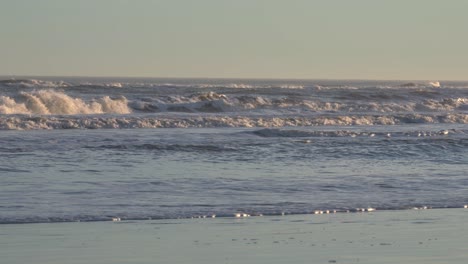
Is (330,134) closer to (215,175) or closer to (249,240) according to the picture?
(215,175)

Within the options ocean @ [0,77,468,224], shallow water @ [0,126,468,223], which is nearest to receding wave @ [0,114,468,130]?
ocean @ [0,77,468,224]

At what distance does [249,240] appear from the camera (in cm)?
849

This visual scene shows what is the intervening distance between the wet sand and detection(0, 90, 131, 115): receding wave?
817 inches

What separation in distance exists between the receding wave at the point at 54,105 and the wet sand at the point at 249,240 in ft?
68.1

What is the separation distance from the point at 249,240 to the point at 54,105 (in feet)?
74.9

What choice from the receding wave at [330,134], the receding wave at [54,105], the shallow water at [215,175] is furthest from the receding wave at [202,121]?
the receding wave at [54,105]

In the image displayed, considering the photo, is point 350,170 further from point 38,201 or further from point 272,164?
point 38,201

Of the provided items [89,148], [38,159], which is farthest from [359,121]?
[38,159]

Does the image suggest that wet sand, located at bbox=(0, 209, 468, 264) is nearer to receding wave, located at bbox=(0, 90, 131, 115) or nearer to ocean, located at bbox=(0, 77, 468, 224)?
ocean, located at bbox=(0, 77, 468, 224)

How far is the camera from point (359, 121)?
1110 inches

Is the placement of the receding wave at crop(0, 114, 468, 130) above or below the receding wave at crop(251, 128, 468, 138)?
below

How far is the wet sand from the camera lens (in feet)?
25.3

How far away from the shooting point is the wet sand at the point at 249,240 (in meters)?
7.70

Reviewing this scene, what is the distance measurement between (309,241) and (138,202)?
267 centimetres
